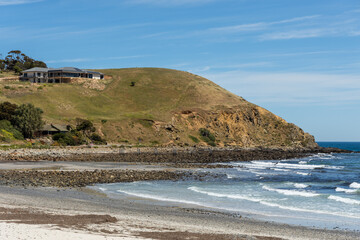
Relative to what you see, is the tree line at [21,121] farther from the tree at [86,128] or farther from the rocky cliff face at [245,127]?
the rocky cliff face at [245,127]

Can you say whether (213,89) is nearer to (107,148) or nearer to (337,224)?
(107,148)

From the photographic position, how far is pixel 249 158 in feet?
217

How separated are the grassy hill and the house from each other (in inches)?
212

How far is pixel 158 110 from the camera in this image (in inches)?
4028

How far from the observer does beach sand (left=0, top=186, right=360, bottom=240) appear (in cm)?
1288

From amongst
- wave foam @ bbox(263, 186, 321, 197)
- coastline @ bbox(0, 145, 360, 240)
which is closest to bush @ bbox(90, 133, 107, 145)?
coastline @ bbox(0, 145, 360, 240)

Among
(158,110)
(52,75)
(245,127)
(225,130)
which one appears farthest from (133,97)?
(245,127)

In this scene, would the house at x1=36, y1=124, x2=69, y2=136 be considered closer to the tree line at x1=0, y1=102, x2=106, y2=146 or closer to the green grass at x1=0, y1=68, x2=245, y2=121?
the tree line at x1=0, y1=102, x2=106, y2=146

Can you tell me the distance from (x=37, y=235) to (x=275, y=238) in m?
7.54

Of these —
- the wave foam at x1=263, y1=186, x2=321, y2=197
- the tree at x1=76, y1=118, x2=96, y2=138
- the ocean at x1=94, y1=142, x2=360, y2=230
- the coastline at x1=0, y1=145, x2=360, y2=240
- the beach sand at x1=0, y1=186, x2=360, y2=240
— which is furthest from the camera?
the tree at x1=76, y1=118, x2=96, y2=138

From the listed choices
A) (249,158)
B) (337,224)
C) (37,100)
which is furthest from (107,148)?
(337,224)

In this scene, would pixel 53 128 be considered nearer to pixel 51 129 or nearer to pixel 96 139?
pixel 51 129

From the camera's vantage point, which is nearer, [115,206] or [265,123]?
[115,206]

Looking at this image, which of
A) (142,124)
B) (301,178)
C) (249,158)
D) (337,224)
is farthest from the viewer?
(142,124)
